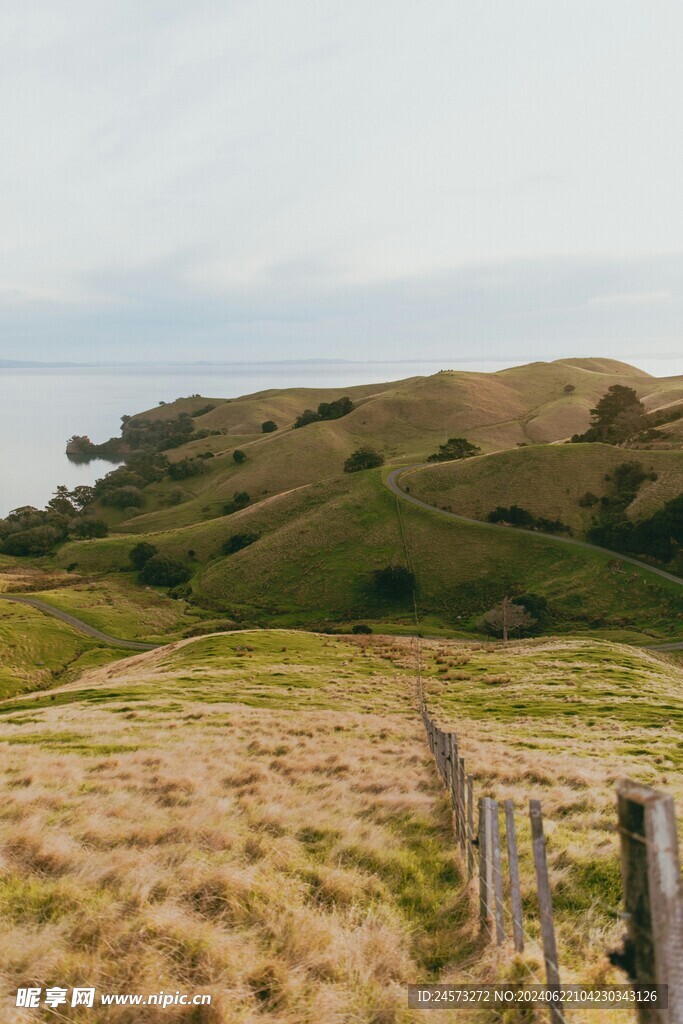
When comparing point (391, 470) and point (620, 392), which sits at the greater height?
point (620, 392)

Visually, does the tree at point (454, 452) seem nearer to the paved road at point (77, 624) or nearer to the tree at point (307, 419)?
the tree at point (307, 419)

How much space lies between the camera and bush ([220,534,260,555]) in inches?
3615

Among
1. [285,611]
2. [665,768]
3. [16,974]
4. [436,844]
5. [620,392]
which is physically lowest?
[285,611]

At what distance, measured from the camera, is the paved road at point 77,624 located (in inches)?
2395

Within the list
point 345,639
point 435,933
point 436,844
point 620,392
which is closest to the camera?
point 435,933

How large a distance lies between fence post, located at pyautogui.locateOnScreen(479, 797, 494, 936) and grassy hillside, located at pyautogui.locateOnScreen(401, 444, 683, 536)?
7776 centimetres

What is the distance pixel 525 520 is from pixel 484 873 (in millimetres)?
78041

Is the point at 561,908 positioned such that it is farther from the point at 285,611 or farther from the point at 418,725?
the point at 285,611

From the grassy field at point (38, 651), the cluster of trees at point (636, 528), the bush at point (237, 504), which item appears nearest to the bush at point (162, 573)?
the grassy field at point (38, 651)

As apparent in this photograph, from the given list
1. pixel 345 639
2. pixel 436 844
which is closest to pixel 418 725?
pixel 436 844

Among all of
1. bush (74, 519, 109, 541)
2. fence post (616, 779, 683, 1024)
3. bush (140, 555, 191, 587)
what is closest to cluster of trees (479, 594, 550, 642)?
bush (140, 555, 191, 587)

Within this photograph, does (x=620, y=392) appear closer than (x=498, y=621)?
No

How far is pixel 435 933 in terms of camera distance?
238 inches

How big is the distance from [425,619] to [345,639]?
56.8 feet
